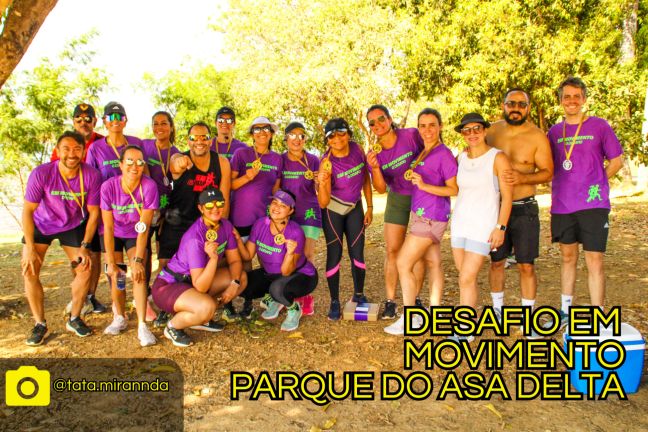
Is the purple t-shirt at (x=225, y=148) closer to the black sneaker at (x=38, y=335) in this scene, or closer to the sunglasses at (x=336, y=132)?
the sunglasses at (x=336, y=132)

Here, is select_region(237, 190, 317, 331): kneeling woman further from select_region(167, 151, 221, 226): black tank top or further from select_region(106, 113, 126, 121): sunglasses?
select_region(106, 113, 126, 121): sunglasses

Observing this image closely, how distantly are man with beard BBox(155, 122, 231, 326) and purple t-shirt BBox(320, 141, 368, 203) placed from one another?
115 cm

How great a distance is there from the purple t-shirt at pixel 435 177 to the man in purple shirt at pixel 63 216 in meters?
3.28

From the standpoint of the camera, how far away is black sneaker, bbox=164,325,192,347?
511cm

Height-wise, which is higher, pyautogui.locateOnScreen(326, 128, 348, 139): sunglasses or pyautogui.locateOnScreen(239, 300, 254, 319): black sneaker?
pyautogui.locateOnScreen(326, 128, 348, 139): sunglasses

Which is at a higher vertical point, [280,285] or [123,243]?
[123,243]

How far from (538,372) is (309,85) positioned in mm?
15910

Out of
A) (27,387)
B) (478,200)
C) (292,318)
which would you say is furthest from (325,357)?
(27,387)

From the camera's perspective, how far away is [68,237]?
5.41 meters

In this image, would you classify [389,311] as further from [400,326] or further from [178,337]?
[178,337]

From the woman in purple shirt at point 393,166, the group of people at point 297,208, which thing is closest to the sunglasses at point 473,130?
the group of people at point 297,208

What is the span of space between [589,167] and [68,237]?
17.1 feet

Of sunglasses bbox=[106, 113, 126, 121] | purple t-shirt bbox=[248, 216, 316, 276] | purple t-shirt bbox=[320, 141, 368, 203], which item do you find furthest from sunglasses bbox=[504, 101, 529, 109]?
sunglasses bbox=[106, 113, 126, 121]

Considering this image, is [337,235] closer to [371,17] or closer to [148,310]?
[148,310]
